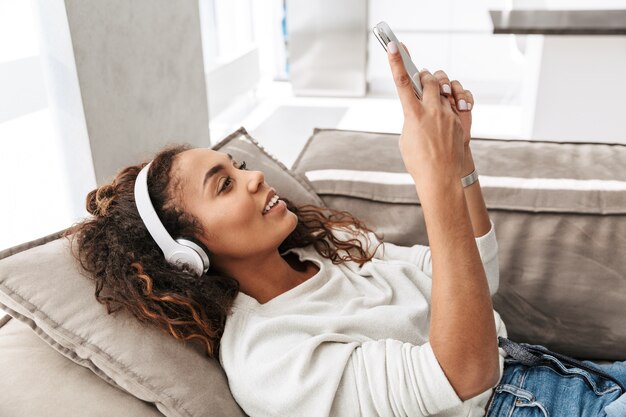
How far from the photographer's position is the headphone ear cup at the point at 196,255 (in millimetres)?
1109

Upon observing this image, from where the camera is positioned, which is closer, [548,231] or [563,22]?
[548,231]

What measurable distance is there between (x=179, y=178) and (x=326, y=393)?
486 millimetres

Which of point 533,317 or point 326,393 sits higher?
point 326,393

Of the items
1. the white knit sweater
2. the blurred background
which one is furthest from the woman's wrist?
the blurred background

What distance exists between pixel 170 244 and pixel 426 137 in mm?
498

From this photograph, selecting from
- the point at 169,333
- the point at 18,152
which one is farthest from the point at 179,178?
the point at 18,152

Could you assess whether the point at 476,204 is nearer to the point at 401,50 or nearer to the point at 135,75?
the point at 401,50

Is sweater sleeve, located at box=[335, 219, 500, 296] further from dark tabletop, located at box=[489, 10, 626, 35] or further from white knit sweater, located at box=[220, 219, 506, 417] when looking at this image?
dark tabletop, located at box=[489, 10, 626, 35]

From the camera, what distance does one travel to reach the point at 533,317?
1.52m

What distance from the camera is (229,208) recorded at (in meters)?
1.15

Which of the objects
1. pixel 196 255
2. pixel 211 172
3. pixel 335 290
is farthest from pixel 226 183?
pixel 335 290

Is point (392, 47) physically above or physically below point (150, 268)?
above

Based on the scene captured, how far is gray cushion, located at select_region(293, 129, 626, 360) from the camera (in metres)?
1.47

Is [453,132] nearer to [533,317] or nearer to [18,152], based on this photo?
[533,317]
